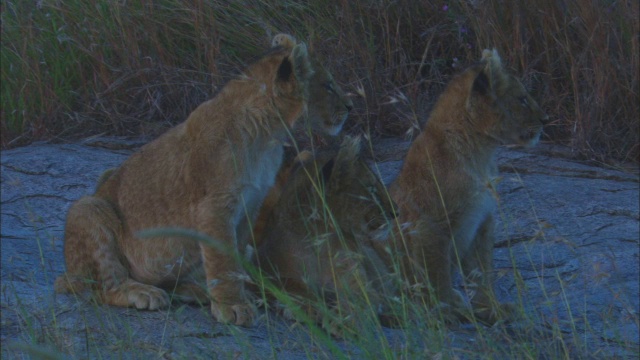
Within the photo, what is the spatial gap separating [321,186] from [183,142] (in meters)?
0.73

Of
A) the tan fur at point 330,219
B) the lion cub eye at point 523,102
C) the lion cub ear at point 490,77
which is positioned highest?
the lion cub ear at point 490,77

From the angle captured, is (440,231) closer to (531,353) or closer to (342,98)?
(342,98)

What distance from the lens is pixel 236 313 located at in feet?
15.9

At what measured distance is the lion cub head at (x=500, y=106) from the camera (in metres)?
5.64

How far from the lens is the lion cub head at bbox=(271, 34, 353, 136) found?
531 cm

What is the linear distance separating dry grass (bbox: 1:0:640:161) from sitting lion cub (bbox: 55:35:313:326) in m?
2.60

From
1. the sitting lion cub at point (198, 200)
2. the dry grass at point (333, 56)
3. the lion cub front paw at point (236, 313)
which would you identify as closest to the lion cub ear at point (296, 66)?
the sitting lion cub at point (198, 200)

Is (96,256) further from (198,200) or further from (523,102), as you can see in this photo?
(523,102)

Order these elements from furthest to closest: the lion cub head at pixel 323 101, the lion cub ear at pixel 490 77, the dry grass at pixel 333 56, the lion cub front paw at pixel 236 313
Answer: the dry grass at pixel 333 56, the lion cub ear at pixel 490 77, the lion cub head at pixel 323 101, the lion cub front paw at pixel 236 313

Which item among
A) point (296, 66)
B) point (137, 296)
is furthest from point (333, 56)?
point (137, 296)

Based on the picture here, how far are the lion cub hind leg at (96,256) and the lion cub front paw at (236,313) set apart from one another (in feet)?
1.35

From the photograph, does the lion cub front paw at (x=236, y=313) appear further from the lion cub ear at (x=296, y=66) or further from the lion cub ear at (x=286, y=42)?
the lion cub ear at (x=286, y=42)

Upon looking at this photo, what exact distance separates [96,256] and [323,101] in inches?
51.5

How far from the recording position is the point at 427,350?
3.36 m
